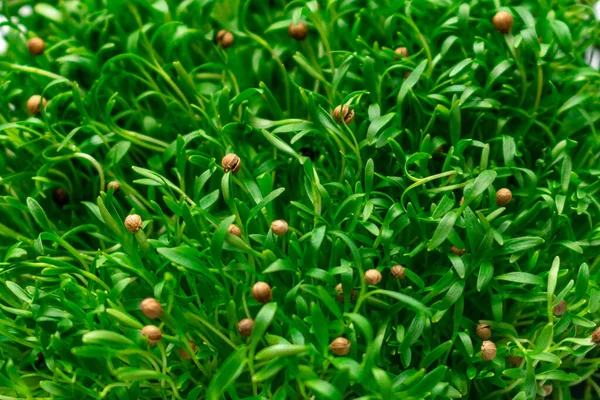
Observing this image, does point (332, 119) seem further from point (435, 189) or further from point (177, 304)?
point (177, 304)

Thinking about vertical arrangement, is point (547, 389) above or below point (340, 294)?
below

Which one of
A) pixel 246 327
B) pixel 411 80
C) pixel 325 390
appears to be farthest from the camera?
pixel 411 80

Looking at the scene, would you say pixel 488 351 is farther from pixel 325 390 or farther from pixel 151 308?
pixel 151 308

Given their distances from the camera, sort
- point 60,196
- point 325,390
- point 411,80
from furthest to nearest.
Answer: point 60,196
point 411,80
point 325,390

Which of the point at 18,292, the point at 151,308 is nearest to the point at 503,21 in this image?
the point at 151,308

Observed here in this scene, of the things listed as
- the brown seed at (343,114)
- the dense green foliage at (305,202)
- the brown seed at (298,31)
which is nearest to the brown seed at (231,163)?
the dense green foliage at (305,202)

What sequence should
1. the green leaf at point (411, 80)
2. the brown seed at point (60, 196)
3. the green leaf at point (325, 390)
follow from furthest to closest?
the brown seed at point (60, 196)
the green leaf at point (411, 80)
the green leaf at point (325, 390)

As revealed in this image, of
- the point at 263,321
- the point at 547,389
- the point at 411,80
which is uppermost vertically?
the point at 411,80

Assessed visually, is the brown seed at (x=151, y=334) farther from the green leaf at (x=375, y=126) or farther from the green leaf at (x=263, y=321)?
the green leaf at (x=375, y=126)
